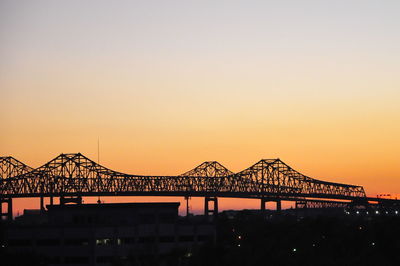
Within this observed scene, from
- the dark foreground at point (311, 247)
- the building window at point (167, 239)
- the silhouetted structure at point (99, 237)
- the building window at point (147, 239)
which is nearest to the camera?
the dark foreground at point (311, 247)

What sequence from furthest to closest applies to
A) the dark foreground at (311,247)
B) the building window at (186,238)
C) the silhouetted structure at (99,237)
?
the building window at (186,238), the silhouetted structure at (99,237), the dark foreground at (311,247)

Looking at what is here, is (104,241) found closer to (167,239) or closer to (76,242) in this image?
(76,242)

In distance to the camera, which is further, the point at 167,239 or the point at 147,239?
the point at 167,239

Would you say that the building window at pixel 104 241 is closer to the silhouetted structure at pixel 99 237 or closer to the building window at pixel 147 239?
the silhouetted structure at pixel 99 237

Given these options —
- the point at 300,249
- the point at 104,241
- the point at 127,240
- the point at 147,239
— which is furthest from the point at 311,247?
the point at 104,241

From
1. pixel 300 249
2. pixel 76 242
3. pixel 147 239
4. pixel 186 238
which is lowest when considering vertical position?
pixel 300 249

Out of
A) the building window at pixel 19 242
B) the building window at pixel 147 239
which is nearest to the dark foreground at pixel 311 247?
the building window at pixel 147 239

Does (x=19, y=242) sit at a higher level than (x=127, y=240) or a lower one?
higher

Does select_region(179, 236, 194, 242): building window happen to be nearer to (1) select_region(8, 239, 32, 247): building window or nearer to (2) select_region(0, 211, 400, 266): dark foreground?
(2) select_region(0, 211, 400, 266): dark foreground

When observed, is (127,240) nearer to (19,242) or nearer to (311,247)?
(19,242)

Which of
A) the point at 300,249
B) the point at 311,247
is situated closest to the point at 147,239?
the point at 300,249

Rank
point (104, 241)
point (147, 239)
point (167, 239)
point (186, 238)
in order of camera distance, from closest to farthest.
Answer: point (104, 241) → point (147, 239) → point (167, 239) → point (186, 238)

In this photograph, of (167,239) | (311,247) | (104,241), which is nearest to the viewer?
(311,247)

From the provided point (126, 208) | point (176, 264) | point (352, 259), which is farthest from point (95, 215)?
point (352, 259)
